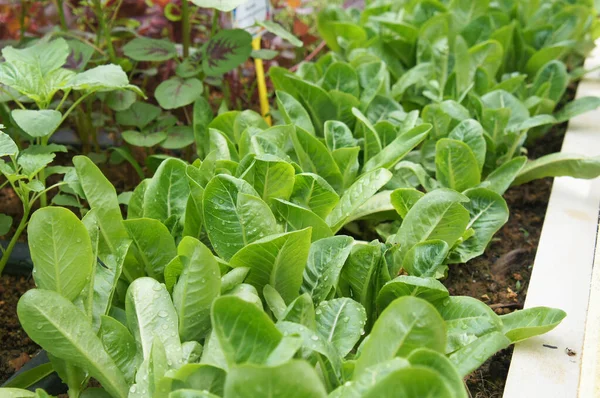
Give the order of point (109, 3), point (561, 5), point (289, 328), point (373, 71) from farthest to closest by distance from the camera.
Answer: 1. point (561, 5)
2. point (109, 3)
3. point (373, 71)
4. point (289, 328)

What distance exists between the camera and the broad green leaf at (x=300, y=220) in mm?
904

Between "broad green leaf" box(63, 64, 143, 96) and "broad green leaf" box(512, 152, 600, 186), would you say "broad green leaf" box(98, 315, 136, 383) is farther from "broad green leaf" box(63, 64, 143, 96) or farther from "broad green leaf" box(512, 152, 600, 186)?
"broad green leaf" box(512, 152, 600, 186)

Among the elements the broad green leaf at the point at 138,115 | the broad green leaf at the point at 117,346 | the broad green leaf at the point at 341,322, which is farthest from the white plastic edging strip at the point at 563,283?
the broad green leaf at the point at 138,115

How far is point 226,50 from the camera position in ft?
4.58

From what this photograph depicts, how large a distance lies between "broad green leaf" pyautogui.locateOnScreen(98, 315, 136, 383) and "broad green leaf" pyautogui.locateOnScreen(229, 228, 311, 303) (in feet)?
0.53

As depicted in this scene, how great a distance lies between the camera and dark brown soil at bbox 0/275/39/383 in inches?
40.9

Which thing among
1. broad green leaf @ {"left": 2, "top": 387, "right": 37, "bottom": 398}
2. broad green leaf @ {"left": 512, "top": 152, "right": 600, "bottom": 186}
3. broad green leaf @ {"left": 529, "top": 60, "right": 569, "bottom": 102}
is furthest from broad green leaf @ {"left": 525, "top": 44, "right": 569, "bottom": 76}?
broad green leaf @ {"left": 2, "top": 387, "right": 37, "bottom": 398}

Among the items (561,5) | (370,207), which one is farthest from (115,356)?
(561,5)

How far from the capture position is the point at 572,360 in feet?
2.90

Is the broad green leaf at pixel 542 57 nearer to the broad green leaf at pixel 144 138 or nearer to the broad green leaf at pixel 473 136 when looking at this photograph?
the broad green leaf at pixel 473 136

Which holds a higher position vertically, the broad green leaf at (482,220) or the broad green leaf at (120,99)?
the broad green leaf at (120,99)

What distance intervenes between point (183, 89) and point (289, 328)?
2.58ft

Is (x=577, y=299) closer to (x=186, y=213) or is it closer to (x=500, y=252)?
(x=500, y=252)

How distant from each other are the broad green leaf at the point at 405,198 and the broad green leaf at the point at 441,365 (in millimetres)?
434
